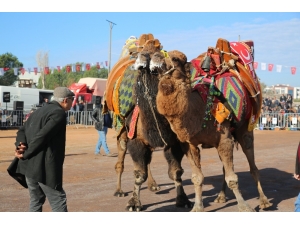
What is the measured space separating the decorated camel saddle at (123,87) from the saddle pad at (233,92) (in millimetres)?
1205

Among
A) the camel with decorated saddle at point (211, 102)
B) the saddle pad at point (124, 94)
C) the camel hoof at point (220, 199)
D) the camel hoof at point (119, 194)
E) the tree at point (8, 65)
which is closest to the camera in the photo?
the camel with decorated saddle at point (211, 102)

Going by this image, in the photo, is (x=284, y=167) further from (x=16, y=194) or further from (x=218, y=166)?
(x=16, y=194)

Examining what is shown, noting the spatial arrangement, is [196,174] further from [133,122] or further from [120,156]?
[120,156]

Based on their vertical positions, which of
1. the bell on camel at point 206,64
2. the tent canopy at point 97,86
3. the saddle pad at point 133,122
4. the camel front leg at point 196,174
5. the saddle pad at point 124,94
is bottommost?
the camel front leg at point 196,174

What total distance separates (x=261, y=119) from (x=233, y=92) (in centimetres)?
2504

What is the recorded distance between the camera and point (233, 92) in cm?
731

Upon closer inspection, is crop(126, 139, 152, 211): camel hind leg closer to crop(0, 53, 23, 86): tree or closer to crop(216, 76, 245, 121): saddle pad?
crop(216, 76, 245, 121): saddle pad

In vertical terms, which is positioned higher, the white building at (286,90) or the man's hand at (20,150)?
the white building at (286,90)

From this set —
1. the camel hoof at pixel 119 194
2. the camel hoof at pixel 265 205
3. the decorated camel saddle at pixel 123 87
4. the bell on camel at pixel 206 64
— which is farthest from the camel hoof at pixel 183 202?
the bell on camel at pixel 206 64

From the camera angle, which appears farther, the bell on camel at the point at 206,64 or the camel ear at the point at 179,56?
the bell on camel at the point at 206,64

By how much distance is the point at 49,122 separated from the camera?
17.2 ft

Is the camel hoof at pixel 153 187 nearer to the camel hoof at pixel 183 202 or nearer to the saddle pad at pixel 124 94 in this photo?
the camel hoof at pixel 183 202

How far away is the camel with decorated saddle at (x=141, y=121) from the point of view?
259 inches

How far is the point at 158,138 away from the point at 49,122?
6.93 feet
